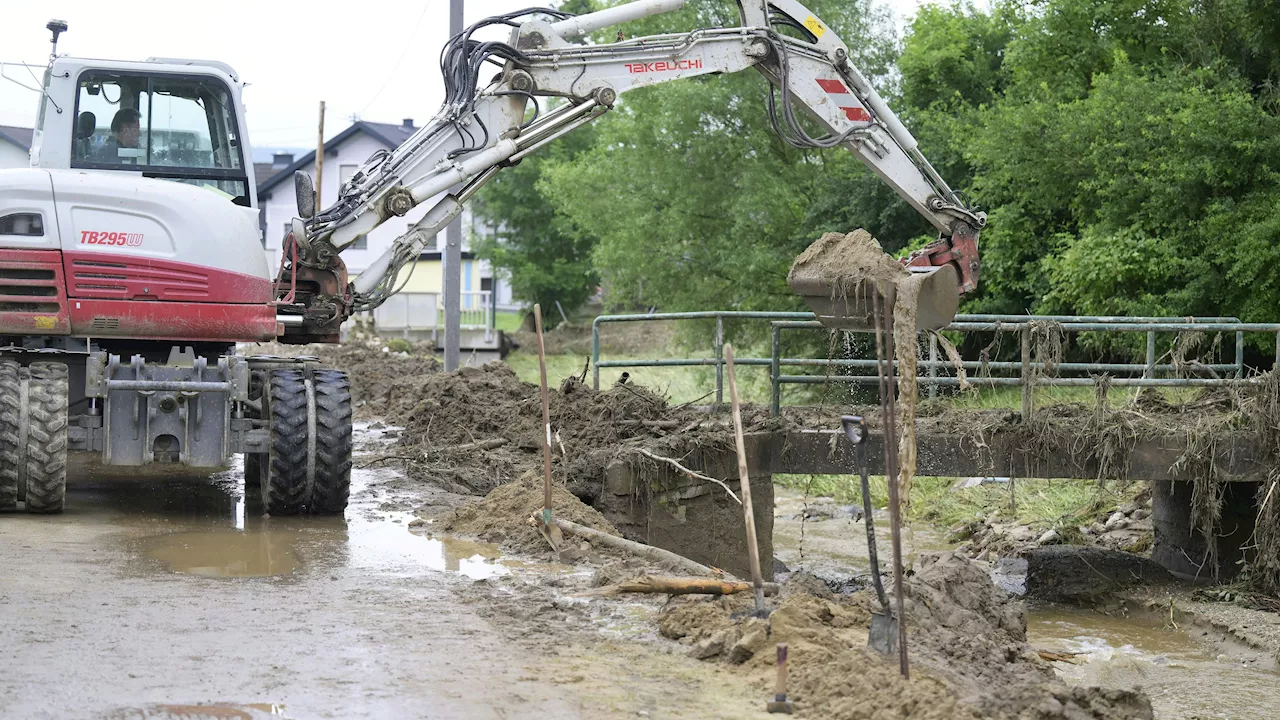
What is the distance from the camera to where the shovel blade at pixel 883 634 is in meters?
6.11

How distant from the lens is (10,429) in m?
9.46

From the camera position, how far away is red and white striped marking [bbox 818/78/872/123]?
39.5ft

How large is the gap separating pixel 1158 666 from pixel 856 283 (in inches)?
147

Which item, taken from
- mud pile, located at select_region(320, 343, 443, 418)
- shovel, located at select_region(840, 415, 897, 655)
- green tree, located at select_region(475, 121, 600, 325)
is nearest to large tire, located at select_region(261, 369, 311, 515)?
shovel, located at select_region(840, 415, 897, 655)

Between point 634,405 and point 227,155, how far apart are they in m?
4.41

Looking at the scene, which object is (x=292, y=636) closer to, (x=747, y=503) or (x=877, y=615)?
(x=747, y=503)

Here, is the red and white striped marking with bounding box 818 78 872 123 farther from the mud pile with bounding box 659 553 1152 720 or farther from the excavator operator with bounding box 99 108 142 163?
the excavator operator with bounding box 99 108 142 163

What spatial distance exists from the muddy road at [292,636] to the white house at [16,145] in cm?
348

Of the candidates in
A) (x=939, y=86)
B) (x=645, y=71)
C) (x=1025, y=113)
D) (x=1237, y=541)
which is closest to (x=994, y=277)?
(x=1025, y=113)

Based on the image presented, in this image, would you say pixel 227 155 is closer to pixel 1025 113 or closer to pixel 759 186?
pixel 1025 113

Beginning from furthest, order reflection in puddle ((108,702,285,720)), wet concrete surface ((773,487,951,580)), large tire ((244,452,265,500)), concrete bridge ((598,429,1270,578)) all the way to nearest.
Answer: wet concrete surface ((773,487,951,580))
large tire ((244,452,265,500))
concrete bridge ((598,429,1270,578))
reflection in puddle ((108,702,285,720))

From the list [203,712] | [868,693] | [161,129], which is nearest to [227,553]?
[203,712]

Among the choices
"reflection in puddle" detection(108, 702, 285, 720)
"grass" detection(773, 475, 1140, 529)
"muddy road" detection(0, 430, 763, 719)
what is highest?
"reflection in puddle" detection(108, 702, 285, 720)

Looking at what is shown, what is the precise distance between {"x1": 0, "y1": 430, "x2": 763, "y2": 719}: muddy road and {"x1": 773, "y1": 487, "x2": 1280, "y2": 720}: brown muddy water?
323cm
